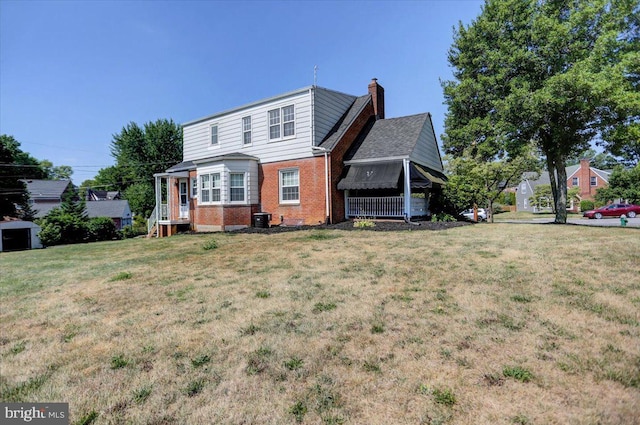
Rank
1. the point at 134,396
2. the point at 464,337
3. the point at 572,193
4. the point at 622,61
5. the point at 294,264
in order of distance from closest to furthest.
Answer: the point at 134,396 → the point at 464,337 → the point at 294,264 → the point at 622,61 → the point at 572,193

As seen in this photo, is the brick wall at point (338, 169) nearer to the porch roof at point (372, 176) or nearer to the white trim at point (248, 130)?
the porch roof at point (372, 176)

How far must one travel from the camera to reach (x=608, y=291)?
5.50 meters

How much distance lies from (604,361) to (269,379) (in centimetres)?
373

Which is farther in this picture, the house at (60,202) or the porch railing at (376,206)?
the house at (60,202)

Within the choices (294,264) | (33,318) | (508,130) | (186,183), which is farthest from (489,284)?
(186,183)

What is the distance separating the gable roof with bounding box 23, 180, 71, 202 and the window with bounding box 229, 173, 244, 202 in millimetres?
48166

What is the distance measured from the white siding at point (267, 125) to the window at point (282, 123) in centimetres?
26

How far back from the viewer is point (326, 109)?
1784 centimetres

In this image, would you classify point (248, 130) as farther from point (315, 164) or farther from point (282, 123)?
point (315, 164)

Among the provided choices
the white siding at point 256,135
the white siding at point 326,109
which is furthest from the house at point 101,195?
the white siding at point 326,109

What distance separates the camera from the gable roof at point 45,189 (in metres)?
48.3

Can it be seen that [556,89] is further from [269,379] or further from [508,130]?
[269,379]

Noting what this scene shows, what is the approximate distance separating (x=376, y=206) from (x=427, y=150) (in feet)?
18.8

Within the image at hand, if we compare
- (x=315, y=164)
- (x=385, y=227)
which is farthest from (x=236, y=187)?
(x=385, y=227)
